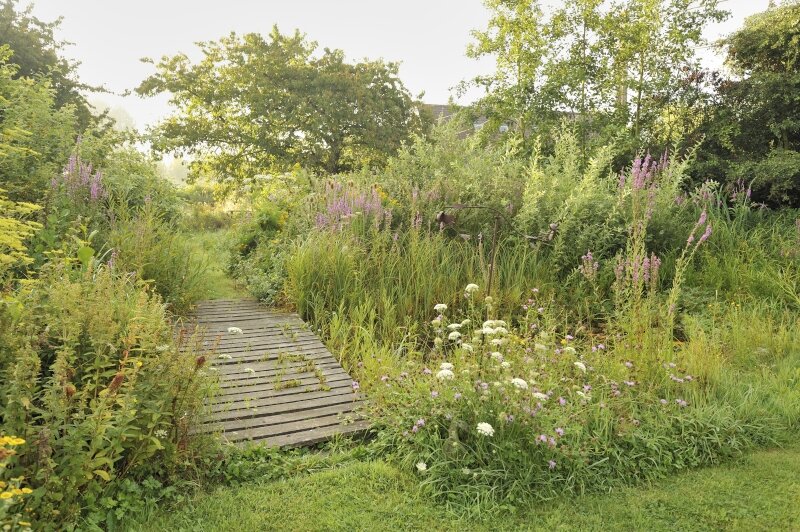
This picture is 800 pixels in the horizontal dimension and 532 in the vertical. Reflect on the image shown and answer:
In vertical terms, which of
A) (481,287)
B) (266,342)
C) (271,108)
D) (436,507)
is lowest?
(436,507)

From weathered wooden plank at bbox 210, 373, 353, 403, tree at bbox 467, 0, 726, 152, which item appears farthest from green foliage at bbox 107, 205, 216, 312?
tree at bbox 467, 0, 726, 152

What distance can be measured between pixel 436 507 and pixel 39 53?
1811cm

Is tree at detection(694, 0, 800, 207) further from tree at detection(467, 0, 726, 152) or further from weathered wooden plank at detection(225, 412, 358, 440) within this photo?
weathered wooden plank at detection(225, 412, 358, 440)

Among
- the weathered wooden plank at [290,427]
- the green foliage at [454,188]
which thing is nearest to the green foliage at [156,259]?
→ the weathered wooden plank at [290,427]

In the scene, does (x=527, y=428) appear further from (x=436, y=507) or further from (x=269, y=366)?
(x=269, y=366)

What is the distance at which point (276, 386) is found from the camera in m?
3.55

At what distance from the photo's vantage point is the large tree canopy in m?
18.2

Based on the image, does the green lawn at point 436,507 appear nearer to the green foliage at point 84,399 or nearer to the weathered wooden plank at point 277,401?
the green foliage at point 84,399

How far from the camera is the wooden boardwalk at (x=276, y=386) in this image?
3.03 m

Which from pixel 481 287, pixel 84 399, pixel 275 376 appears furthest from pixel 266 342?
pixel 84 399

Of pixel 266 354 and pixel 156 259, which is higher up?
pixel 156 259

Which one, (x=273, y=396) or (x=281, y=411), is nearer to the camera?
(x=281, y=411)

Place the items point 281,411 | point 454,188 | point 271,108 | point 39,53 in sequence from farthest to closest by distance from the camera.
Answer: point 271,108
point 39,53
point 454,188
point 281,411

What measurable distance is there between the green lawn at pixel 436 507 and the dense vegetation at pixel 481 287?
0.08m
